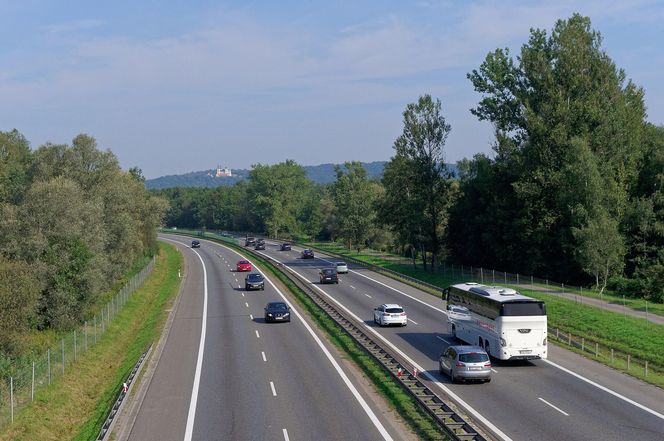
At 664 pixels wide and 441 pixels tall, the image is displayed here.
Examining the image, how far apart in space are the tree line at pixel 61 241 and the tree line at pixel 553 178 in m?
31.2

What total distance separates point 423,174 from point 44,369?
2186 inches

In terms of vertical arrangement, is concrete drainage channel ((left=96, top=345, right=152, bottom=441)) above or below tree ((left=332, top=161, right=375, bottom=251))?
below

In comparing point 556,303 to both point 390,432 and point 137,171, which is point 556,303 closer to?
point 390,432

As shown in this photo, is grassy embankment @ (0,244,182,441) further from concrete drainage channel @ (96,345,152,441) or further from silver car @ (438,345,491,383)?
silver car @ (438,345,491,383)

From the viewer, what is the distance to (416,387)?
94.1 feet

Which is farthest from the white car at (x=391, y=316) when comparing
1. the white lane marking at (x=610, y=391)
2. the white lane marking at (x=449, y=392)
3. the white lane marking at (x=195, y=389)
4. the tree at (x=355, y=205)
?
the tree at (x=355, y=205)

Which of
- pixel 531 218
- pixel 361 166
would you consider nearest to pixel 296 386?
pixel 531 218

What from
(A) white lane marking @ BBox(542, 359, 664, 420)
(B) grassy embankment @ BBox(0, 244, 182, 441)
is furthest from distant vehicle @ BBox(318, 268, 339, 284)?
(A) white lane marking @ BBox(542, 359, 664, 420)

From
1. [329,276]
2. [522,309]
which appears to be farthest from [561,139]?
[522,309]

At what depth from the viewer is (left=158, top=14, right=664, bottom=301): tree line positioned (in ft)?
212

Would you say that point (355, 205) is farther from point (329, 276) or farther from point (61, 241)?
point (61, 241)

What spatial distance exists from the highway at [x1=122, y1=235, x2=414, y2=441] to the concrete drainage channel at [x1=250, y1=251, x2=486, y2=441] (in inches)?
55.3

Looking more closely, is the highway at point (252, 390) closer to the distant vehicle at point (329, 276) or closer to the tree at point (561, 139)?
the distant vehicle at point (329, 276)

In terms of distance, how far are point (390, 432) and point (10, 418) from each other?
14.6 m
